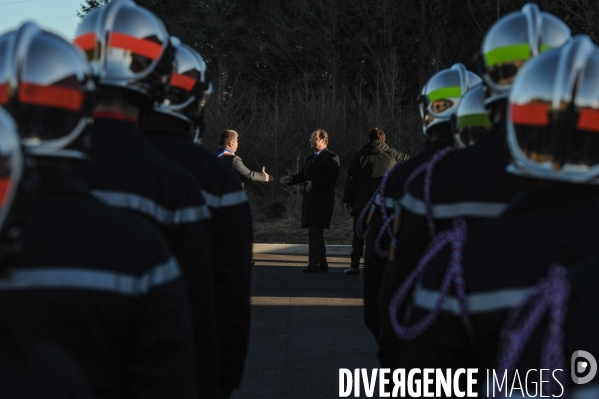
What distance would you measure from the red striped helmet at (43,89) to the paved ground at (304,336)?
3939 millimetres

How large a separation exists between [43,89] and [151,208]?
904 mm

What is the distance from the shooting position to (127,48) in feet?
10.3

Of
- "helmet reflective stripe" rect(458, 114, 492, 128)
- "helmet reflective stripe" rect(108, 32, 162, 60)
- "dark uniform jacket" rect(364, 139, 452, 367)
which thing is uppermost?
"helmet reflective stripe" rect(108, 32, 162, 60)

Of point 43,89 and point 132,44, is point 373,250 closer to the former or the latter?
point 132,44

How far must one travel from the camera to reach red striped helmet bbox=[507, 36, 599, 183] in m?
2.03

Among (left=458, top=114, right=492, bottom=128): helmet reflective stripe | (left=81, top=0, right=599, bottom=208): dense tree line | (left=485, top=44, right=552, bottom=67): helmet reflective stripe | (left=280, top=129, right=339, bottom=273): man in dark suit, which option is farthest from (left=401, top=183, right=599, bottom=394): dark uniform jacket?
Answer: (left=81, top=0, right=599, bottom=208): dense tree line

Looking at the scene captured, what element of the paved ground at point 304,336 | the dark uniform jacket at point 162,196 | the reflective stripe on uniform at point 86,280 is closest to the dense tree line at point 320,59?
the paved ground at point 304,336

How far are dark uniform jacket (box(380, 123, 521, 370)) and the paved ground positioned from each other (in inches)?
98.8

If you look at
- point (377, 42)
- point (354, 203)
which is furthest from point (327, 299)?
point (377, 42)

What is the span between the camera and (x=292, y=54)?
1398 inches

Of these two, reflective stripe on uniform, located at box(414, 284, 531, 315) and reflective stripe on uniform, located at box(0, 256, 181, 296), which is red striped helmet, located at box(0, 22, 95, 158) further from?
reflective stripe on uniform, located at box(414, 284, 531, 315)

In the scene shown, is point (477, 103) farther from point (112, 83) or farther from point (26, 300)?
point (26, 300)

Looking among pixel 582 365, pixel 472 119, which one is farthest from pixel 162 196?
pixel 472 119

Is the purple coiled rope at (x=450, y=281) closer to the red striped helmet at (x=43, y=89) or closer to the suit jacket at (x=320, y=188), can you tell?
A: the red striped helmet at (x=43, y=89)
